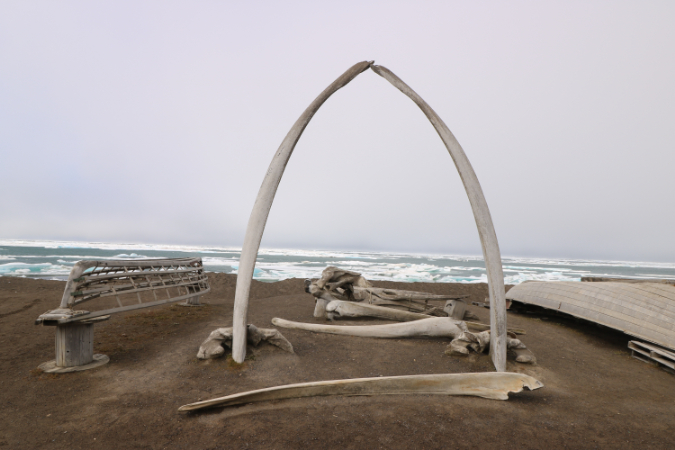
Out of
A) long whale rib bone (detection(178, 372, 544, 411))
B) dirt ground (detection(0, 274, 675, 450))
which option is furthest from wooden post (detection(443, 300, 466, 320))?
long whale rib bone (detection(178, 372, 544, 411))

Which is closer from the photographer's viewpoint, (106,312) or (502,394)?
(502,394)

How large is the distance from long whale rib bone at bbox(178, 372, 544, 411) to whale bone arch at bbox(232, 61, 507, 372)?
907mm

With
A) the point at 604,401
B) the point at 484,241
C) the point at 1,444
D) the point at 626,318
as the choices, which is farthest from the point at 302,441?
the point at 626,318

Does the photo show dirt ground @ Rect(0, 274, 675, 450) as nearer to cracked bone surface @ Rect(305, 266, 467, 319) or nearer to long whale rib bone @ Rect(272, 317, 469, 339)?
long whale rib bone @ Rect(272, 317, 469, 339)

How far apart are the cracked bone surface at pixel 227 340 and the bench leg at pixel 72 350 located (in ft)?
5.93

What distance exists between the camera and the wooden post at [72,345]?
5.36 m

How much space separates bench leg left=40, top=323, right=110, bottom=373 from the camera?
535 centimetres

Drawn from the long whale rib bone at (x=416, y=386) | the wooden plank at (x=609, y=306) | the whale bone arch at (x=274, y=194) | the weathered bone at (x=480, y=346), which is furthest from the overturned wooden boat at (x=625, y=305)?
the long whale rib bone at (x=416, y=386)

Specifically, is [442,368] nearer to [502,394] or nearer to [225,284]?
[502,394]

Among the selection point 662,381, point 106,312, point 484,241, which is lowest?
point 662,381

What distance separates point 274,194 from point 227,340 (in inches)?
108

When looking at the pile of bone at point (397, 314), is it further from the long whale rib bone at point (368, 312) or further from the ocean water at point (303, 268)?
the ocean water at point (303, 268)

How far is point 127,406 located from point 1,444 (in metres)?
1.13

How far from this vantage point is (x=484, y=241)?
5.56m
